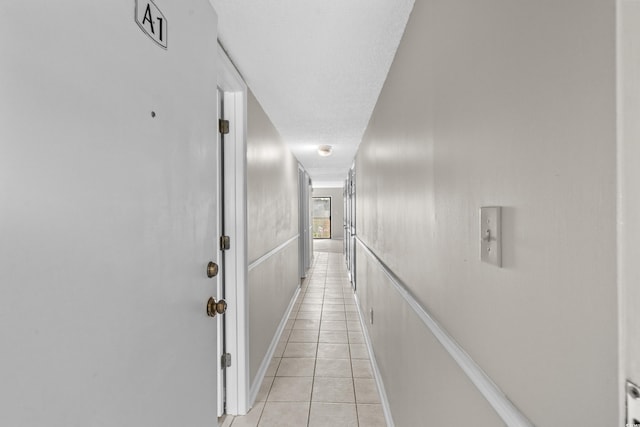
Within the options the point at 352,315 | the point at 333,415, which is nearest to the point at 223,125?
the point at 333,415

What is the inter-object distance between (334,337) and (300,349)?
1.54 feet

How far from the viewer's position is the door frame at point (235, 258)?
2.27 metres

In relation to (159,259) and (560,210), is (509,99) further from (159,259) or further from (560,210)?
(159,259)

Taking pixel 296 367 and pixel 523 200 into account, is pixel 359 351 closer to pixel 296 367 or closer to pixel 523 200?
pixel 296 367

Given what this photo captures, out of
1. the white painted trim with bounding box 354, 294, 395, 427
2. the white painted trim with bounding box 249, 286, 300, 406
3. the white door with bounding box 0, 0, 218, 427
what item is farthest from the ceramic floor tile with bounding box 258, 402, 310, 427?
the white door with bounding box 0, 0, 218, 427

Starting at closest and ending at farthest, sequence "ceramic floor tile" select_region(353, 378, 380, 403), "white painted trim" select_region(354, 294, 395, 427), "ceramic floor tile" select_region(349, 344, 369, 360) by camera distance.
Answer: "white painted trim" select_region(354, 294, 395, 427) → "ceramic floor tile" select_region(353, 378, 380, 403) → "ceramic floor tile" select_region(349, 344, 369, 360)

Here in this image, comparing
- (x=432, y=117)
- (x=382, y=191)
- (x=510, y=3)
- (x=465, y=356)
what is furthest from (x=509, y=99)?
(x=382, y=191)

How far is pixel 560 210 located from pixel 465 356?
530 mm

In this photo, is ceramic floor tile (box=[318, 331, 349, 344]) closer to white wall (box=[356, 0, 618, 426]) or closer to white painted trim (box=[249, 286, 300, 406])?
white painted trim (box=[249, 286, 300, 406])

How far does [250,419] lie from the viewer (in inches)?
87.6

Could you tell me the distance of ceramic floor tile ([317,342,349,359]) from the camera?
3.19m

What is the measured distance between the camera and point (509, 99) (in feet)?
2.28

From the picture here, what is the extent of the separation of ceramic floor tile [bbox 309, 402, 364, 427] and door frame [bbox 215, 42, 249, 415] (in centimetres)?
46

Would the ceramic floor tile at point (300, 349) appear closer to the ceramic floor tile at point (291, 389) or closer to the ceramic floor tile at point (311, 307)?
the ceramic floor tile at point (291, 389)
